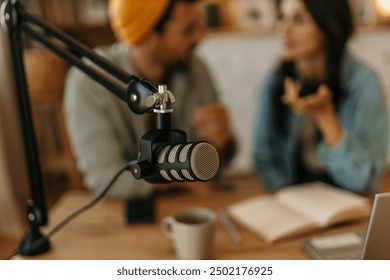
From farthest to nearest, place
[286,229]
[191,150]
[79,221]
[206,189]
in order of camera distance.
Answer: [206,189], [79,221], [286,229], [191,150]

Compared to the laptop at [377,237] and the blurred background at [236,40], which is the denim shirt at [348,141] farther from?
the blurred background at [236,40]

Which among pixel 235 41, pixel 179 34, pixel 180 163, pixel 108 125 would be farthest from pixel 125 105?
pixel 235 41

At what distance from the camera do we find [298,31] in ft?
4.47

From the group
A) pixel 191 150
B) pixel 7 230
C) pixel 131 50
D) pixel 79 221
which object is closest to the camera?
pixel 191 150

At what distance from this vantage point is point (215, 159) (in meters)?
0.55

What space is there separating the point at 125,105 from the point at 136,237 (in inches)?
21.0

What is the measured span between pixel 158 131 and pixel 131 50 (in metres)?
0.87

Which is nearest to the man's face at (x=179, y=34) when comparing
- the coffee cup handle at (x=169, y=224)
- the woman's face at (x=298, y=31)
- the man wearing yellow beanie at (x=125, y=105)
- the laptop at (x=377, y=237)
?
the man wearing yellow beanie at (x=125, y=105)

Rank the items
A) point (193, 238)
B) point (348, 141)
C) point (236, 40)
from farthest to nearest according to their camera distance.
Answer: point (236, 40) → point (348, 141) → point (193, 238)

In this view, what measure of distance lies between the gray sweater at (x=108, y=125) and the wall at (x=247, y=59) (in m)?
1.39

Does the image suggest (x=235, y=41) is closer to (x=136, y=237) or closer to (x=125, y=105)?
(x=125, y=105)
